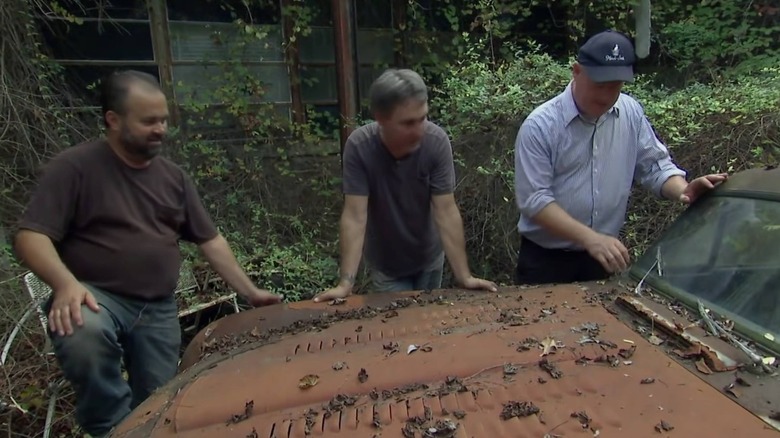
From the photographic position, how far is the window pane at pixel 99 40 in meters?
6.04

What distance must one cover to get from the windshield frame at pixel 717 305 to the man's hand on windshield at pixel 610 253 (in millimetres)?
64

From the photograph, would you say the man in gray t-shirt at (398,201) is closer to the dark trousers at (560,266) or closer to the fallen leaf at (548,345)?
the dark trousers at (560,266)

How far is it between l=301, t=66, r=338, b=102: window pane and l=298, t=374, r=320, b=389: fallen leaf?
5.78 metres

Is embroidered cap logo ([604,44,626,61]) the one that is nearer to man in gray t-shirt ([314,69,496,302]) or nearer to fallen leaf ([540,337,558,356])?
man in gray t-shirt ([314,69,496,302])

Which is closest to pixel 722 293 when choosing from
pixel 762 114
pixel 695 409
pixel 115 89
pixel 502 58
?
pixel 695 409

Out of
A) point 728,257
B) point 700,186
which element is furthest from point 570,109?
point 728,257

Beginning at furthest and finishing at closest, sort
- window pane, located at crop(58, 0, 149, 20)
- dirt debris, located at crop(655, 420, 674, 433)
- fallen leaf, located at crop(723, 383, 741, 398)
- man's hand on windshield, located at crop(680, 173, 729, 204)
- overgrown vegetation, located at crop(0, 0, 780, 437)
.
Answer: window pane, located at crop(58, 0, 149, 20), overgrown vegetation, located at crop(0, 0, 780, 437), man's hand on windshield, located at crop(680, 173, 729, 204), fallen leaf, located at crop(723, 383, 741, 398), dirt debris, located at crop(655, 420, 674, 433)

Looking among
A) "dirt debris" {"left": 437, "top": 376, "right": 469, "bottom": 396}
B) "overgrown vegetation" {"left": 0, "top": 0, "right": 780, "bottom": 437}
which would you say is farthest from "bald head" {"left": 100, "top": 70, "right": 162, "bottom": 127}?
"overgrown vegetation" {"left": 0, "top": 0, "right": 780, "bottom": 437}

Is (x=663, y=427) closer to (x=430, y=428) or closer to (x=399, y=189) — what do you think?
(x=430, y=428)

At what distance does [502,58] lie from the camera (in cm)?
765

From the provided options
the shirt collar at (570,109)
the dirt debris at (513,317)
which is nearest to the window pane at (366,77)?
the shirt collar at (570,109)

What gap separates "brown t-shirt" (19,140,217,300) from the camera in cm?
253

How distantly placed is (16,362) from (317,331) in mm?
2741

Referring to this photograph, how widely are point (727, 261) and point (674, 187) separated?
84 cm
